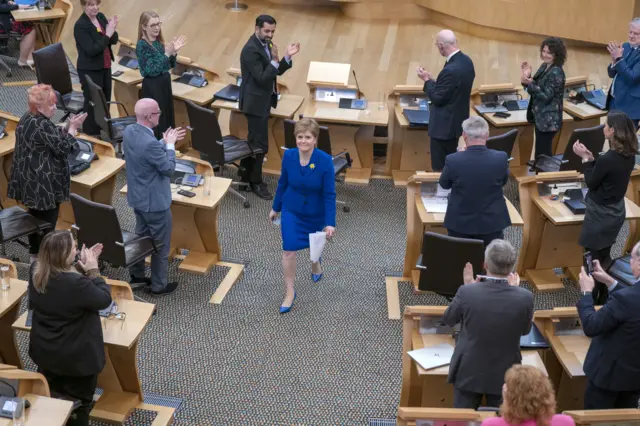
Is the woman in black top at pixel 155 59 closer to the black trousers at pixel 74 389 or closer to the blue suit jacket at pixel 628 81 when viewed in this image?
the black trousers at pixel 74 389

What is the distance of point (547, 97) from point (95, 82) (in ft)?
14.3

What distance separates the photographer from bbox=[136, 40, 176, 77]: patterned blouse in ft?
24.7

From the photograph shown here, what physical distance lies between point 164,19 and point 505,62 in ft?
16.1

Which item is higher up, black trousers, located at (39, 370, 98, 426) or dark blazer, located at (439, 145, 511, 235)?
dark blazer, located at (439, 145, 511, 235)

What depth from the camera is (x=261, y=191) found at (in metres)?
7.80

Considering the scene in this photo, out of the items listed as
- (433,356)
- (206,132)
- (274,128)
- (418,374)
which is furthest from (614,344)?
(274,128)

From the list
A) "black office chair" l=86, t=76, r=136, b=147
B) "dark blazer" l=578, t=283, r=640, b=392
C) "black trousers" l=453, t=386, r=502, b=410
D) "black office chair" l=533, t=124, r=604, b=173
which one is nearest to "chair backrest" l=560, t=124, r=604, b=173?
"black office chair" l=533, t=124, r=604, b=173

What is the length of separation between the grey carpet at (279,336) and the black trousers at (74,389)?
1.64 feet

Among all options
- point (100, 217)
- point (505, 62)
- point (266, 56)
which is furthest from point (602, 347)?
point (505, 62)

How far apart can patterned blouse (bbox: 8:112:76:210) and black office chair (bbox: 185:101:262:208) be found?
5.29 ft

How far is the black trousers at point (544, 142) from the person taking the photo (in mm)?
7582

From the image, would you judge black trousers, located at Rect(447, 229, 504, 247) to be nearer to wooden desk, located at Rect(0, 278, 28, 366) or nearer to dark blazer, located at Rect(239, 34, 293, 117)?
dark blazer, located at Rect(239, 34, 293, 117)

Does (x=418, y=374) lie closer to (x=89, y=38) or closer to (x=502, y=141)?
(x=502, y=141)

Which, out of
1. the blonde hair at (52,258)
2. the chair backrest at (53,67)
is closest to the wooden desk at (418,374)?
the blonde hair at (52,258)
